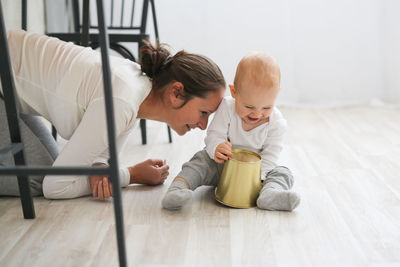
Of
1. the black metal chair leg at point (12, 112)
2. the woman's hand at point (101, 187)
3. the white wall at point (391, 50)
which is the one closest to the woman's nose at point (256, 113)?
the woman's hand at point (101, 187)

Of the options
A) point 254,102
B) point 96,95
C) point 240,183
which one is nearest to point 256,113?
point 254,102

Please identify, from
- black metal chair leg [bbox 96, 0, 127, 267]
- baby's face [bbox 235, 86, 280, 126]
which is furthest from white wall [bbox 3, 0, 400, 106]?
black metal chair leg [bbox 96, 0, 127, 267]

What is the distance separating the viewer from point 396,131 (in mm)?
2213

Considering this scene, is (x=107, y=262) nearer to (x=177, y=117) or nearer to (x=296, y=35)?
(x=177, y=117)

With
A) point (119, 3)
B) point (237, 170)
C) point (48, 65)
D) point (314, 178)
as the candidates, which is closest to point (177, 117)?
point (237, 170)

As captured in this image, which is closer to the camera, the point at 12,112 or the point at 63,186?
the point at 12,112

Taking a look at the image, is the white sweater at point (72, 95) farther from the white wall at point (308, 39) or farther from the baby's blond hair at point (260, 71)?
the white wall at point (308, 39)

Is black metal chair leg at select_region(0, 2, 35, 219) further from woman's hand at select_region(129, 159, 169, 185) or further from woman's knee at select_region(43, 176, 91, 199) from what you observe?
woman's hand at select_region(129, 159, 169, 185)

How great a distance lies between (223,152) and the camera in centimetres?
128

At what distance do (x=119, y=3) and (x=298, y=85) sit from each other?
3.91 feet

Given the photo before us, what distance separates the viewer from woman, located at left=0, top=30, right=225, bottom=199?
1.22 meters

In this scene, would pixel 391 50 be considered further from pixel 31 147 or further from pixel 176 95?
pixel 31 147

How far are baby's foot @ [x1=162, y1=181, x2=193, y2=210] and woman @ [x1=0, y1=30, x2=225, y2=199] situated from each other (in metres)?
0.18

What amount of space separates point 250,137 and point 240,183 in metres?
0.17
